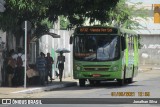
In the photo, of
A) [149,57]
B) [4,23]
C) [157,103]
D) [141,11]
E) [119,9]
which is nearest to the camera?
[157,103]

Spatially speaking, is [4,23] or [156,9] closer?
[4,23]

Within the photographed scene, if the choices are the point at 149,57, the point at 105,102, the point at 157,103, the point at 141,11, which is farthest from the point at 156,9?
the point at 149,57

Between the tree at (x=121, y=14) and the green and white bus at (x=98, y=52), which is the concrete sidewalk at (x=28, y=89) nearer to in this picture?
the green and white bus at (x=98, y=52)

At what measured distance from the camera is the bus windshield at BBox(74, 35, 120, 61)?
109 ft

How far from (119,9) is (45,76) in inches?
511

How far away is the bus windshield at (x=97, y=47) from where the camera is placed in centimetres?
3338

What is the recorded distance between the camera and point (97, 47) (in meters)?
33.4

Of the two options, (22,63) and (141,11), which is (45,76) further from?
(141,11)

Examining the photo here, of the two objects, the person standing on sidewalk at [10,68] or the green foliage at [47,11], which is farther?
Answer: the person standing on sidewalk at [10,68]

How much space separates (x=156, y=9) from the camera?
3266 cm

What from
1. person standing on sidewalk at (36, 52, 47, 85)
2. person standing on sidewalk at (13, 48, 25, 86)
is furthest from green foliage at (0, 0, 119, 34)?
person standing on sidewalk at (36, 52, 47, 85)

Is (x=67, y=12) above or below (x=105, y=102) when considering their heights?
above

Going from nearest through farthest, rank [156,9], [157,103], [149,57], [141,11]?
[157,103] → [156,9] → [141,11] → [149,57]

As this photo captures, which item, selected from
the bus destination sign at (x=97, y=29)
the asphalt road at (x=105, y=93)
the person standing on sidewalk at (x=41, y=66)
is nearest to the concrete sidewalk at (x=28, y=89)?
the asphalt road at (x=105, y=93)
